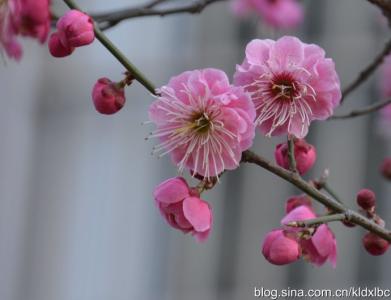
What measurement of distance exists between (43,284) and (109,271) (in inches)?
11.6

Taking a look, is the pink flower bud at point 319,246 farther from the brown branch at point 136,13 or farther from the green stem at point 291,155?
the brown branch at point 136,13

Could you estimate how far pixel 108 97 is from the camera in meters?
0.88

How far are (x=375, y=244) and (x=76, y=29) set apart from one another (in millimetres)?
342

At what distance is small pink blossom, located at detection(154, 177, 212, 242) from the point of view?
0.87m

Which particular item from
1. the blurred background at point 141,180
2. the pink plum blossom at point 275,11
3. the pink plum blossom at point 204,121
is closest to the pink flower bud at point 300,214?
the pink plum blossom at point 204,121

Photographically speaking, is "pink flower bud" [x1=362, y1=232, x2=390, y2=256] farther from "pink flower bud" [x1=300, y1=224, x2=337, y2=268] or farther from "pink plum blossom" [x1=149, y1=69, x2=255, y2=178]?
"pink plum blossom" [x1=149, y1=69, x2=255, y2=178]

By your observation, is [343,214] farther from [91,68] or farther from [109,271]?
[91,68]

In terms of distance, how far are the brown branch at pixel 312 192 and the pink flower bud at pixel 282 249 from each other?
0.15ft

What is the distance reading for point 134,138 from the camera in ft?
11.0

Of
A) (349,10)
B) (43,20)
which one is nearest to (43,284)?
(349,10)

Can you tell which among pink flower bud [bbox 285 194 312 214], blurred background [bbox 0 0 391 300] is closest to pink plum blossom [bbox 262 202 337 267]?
pink flower bud [bbox 285 194 312 214]

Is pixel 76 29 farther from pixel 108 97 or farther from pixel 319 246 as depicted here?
pixel 319 246

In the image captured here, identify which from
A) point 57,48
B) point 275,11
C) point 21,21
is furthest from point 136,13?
point 275,11

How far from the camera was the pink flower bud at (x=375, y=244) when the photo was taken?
91 cm
